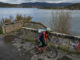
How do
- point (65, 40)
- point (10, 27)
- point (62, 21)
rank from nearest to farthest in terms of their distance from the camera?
point (65, 40) → point (10, 27) → point (62, 21)

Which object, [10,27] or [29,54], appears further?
→ [10,27]

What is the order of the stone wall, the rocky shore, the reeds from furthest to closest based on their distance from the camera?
the reeds → the stone wall → the rocky shore

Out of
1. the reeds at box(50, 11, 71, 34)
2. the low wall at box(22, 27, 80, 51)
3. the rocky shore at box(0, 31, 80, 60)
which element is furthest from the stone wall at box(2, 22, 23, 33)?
the low wall at box(22, 27, 80, 51)

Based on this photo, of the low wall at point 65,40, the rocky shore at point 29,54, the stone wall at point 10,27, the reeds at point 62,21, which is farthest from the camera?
the reeds at point 62,21

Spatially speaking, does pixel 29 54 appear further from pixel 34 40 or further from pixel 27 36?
pixel 27 36

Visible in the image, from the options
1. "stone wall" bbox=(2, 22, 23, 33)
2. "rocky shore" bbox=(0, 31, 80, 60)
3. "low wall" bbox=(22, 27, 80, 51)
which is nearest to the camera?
"rocky shore" bbox=(0, 31, 80, 60)

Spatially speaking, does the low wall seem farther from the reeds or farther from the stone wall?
A: the stone wall

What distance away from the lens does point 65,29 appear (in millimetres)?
8375

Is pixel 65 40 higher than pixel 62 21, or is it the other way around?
pixel 62 21

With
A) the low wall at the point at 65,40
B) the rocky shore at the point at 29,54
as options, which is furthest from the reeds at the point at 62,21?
the rocky shore at the point at 29,54

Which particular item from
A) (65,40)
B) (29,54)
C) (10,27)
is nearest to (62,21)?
(65,40)

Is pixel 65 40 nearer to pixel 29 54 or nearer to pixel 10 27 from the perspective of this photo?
pixel 29 54

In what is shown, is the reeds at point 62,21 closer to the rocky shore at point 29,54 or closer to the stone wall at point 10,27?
the stone wall at point 10,27

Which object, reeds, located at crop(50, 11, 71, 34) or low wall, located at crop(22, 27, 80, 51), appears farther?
reeds, located at crop(50, 11, 71, 34)
